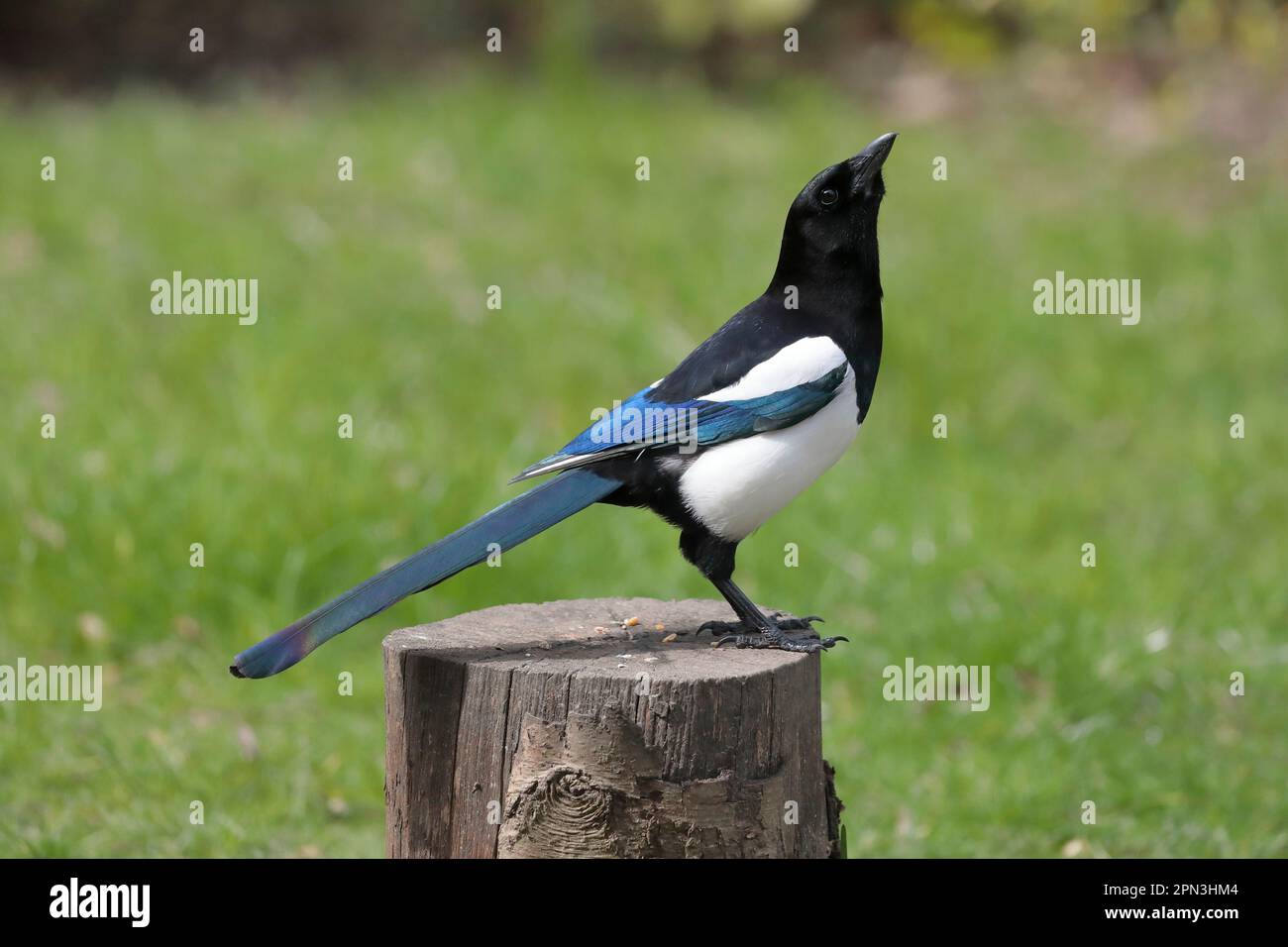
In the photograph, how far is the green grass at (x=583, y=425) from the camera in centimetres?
454

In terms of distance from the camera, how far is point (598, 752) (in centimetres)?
293

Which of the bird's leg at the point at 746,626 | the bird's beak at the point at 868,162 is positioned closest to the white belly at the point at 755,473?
the bird's leg at the point at 746,626

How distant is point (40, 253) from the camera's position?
7.44 metres

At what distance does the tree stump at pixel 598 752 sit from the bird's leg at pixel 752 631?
0.05 metres

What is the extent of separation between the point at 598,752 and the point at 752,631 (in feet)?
1.83

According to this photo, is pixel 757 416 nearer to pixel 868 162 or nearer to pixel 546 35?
pixel 868 162

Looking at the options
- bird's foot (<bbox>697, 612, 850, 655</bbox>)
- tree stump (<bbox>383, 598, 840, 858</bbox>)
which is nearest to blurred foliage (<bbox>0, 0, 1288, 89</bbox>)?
bird's foot (<bbox>697, 612, 850, 655</bbox>)

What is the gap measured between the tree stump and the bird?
0.70ft

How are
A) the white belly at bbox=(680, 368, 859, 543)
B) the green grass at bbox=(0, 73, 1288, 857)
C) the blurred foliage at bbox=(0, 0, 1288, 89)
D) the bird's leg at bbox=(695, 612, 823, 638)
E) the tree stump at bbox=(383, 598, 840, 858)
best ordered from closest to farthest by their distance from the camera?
the tree stump at bbox=(383, 598, 840, 858) → the white belly at bbox=(680, 368, 859, 543) → the bird's leg at bbox=(695, 612, 823, 638) → the green grass at bbox=(0, 73, 1288, 857) → the blurred foliage at bbox=(0, 0, 1288, 89)

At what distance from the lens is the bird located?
10.3ft

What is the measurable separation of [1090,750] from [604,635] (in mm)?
1948

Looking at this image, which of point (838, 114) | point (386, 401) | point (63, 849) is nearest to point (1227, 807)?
point (63, 849)

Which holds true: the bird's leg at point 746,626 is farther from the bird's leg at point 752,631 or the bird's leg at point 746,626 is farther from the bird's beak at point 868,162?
the bird's beak at point 868,162

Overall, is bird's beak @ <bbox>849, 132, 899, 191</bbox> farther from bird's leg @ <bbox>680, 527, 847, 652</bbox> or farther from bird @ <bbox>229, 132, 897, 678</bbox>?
bird's leg @ <bbox>680, 527, 847, 652</bbox>
